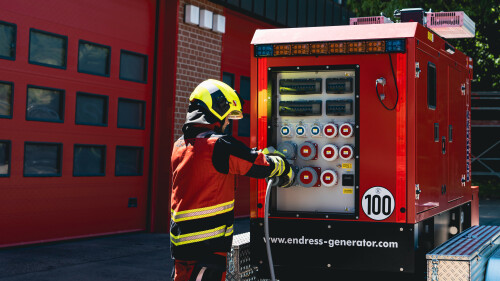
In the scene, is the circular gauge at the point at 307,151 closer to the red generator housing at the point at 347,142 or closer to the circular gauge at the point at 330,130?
the red generator housing at the point at 347,142

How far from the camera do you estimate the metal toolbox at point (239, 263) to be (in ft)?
19.1

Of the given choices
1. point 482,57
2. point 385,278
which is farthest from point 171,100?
point 482,57

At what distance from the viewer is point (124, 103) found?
12.1 metres

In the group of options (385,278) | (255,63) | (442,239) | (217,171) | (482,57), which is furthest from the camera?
(482,57)

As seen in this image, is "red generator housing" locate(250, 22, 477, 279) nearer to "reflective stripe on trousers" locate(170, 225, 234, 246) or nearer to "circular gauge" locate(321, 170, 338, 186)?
"circular gauge" locate(321, 170, 338, 186)

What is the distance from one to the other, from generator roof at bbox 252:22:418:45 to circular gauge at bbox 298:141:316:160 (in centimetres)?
91

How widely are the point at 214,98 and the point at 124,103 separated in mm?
7326

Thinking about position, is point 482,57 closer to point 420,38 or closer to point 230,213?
point 420,38

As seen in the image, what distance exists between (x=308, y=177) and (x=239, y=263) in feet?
3.15

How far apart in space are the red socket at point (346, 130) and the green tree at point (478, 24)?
37.4ft

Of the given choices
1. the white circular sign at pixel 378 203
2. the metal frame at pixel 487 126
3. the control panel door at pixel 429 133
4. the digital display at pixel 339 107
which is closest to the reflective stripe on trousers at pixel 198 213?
the white circular sign at pixel 378 203

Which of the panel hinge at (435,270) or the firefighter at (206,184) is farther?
the panel hinge at (435,270)

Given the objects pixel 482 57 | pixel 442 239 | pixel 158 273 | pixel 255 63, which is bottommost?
pixel 158 273

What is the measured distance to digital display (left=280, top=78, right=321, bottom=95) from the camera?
625cm
